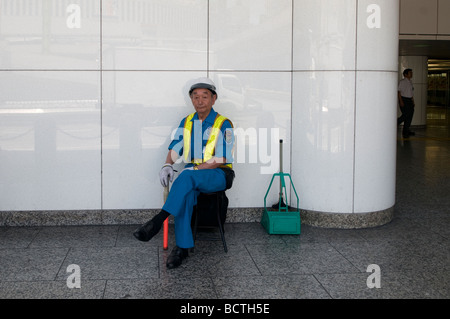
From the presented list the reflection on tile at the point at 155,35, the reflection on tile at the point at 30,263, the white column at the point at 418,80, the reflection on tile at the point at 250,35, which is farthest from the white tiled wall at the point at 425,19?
the reflection on tile at the point at 30,263

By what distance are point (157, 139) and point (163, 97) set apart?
0.46 meters

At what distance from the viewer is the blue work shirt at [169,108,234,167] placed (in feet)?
17.8

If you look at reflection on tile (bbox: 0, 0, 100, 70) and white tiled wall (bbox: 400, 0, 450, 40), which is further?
white tiled wall (bbox: 400, 0, 450, 40)

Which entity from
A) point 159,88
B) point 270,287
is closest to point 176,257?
point 270,287

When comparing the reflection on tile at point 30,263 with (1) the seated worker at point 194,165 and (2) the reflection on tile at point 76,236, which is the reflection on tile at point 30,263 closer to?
(2) the reflection on tile at point 76,236

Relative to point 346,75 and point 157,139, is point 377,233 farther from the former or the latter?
point 157,139

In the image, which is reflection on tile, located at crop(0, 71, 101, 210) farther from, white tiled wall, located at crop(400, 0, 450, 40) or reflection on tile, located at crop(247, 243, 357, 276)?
white tiled wall, located at crop(400, 0, 450, 40)

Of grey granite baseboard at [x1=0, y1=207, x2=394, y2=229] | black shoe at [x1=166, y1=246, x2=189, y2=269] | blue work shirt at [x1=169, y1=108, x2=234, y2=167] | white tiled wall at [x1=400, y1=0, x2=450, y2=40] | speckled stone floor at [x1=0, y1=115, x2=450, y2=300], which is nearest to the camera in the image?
speckled stone floor at [x1=0, y1=115, x2=450, y2=300]

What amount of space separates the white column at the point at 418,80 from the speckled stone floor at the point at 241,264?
53.6 feet

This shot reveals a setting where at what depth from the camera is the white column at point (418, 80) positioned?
72.4ft

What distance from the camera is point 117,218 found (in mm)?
6270

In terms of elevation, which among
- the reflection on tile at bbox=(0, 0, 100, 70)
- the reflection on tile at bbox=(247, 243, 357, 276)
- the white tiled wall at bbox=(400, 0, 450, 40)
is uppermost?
the white tiled wall at bbox=(400, 0, 450, 40)

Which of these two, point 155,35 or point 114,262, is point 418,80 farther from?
point 114,262

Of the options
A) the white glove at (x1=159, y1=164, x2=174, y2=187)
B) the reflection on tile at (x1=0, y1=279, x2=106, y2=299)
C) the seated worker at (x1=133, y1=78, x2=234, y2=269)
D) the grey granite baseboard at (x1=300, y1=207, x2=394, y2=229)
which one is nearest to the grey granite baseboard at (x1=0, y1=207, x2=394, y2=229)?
the grey granite baseboard at (x1=300, y1=207, x2=394, y2=229)
